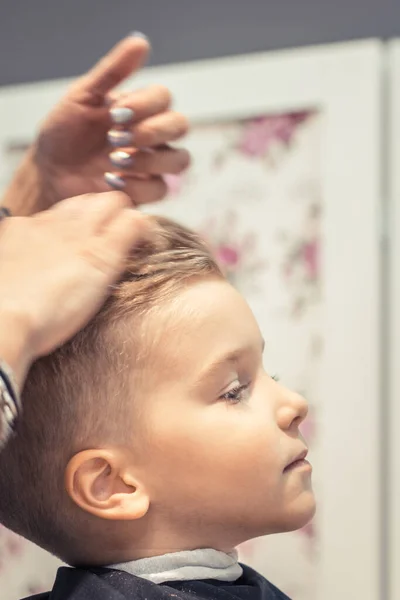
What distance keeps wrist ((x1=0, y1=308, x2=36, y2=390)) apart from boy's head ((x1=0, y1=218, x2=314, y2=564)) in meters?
0.13

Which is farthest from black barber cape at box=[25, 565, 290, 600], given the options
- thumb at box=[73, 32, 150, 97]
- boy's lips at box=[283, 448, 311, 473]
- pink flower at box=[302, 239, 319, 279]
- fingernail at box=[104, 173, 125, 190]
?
pink flower at box=[302, 239, 319, 279]

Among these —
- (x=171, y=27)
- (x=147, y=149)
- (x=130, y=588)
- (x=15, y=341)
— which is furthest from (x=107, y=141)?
(x=171, y=27)

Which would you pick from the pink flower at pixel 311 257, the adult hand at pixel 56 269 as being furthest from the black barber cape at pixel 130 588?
the pink flower at pixel 311 257

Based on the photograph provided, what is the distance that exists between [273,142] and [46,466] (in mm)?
1060

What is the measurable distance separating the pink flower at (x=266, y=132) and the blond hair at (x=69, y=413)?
0.93 metres

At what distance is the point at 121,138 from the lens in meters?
0.90

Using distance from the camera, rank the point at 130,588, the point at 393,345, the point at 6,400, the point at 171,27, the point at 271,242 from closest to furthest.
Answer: the point at 6,400 → the point at 130,588 → the point at 393,345 → the point at 271,242 → the point at 171,27

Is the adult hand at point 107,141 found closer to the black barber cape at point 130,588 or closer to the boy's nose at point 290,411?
the boy's nose at point 290,411

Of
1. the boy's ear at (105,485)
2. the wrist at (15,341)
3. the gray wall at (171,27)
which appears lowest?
the boy's ear at (105,485)

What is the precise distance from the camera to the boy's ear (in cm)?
76

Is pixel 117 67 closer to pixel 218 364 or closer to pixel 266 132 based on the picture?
pixel 218 364

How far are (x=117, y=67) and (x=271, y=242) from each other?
0.80 meters

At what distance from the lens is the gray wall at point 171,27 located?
1709 mm

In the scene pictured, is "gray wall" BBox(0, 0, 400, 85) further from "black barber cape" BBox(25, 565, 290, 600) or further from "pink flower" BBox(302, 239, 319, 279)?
"black barber cape" BBox(25, 565, 290, 600)
